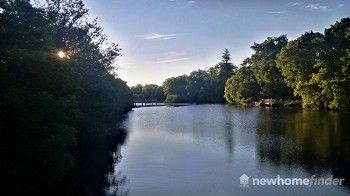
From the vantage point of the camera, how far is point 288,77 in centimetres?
8862

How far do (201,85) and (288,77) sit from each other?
6449 cm

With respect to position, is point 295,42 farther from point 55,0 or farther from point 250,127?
point 55,0

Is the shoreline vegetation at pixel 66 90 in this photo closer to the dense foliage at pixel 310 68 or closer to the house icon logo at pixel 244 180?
the dense foliage at pixel 310 68

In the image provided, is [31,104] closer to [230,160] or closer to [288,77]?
[230,160]

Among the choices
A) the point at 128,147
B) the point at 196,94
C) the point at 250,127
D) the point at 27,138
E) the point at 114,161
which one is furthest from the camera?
the point at 196,94

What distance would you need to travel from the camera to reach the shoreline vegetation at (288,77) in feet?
231

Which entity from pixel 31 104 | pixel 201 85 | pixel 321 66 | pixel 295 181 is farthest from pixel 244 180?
pixel 201 85

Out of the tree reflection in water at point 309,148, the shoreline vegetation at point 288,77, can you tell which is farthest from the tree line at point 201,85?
the tree reflection in water at point 309,148

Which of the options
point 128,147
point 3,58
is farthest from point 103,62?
point 3,58

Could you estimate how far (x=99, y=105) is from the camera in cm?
3866

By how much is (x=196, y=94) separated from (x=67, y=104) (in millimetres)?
129682

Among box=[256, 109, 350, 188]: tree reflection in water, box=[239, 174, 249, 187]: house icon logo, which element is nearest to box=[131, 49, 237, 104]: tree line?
box=[256, 109, 350, 188]: tree reflection in water

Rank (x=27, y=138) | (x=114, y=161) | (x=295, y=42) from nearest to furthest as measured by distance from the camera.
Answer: (x=27, y=138) → (x=114, y=161) → (x=295, y=42)

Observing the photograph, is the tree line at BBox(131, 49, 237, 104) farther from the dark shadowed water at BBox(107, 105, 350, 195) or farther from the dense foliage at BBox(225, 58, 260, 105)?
the dark shadowed water at BBox(107, 105, 350, 195)
